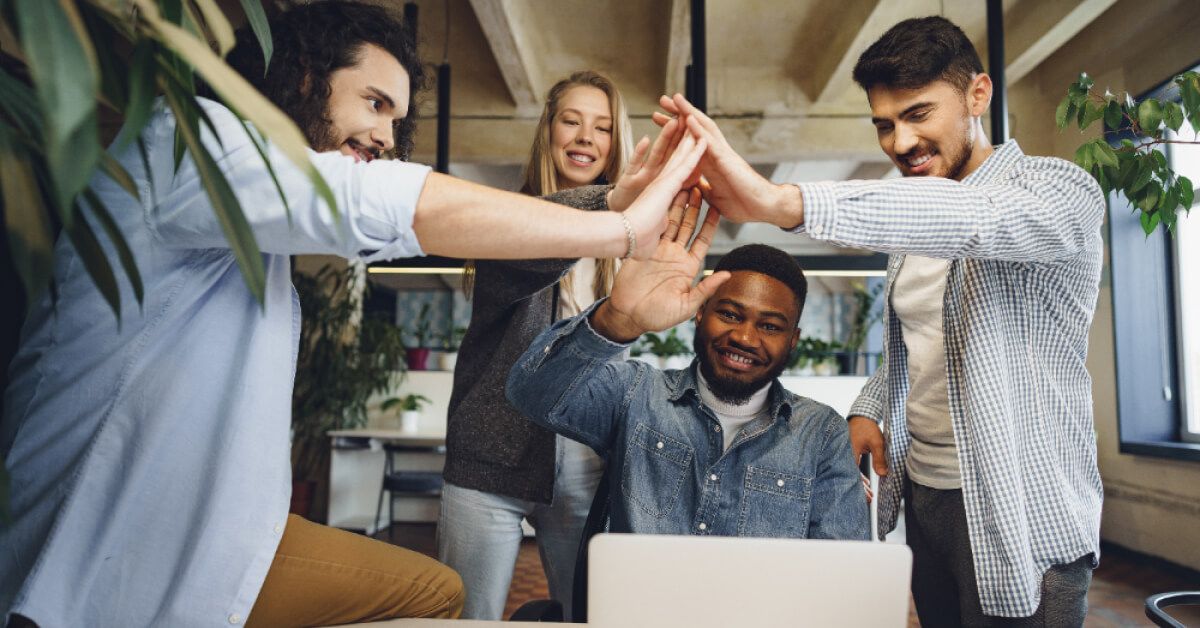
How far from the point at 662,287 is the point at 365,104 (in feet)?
1.81

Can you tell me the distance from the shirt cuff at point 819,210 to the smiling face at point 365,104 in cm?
64

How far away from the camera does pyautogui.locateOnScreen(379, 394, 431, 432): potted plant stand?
5918 millimetres

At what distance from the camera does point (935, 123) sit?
147cm

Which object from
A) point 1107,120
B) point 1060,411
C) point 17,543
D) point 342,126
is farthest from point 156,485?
point 1107,120

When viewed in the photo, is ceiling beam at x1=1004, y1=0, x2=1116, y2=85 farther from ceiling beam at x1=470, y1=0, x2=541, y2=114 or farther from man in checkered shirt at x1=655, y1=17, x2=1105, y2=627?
man in checkered shirt at x1=655, y1=17, x2=1105, y2=627

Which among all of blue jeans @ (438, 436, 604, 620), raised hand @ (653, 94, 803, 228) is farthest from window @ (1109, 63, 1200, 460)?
raised hand @ (653, 94, 803, 228)

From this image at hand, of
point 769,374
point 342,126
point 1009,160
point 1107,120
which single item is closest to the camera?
point 342,126

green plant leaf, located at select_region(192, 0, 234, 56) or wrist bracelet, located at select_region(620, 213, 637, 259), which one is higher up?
green plant leaf, located at select_region(192, 0, 234, 56)

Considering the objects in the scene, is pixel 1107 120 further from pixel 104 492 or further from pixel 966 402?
pixel 104 492

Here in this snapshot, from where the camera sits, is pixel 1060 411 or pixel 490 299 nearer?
pixel 1060 411

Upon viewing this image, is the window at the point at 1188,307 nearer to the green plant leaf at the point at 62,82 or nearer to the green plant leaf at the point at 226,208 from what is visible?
the green plant leaf at the point at 226,208

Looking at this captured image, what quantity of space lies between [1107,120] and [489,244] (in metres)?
2.27

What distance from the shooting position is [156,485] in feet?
2.89

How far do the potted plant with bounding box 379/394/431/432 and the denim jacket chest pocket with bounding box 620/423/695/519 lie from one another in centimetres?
459
